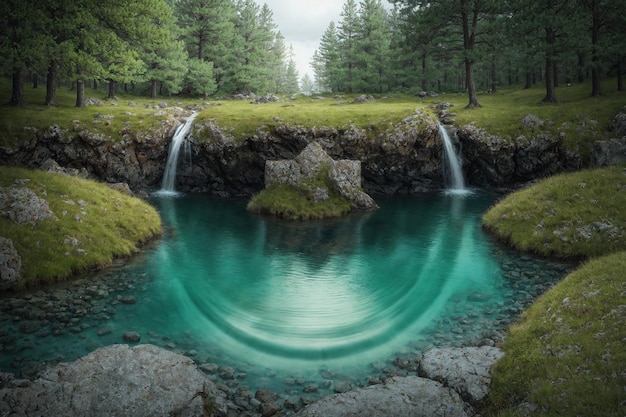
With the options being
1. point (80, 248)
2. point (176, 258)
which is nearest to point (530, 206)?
point (176, 258)

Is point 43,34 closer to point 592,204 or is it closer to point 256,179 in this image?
point 256,179

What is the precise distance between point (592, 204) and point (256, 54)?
70.5 metres

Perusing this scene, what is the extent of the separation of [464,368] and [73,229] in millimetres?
18175

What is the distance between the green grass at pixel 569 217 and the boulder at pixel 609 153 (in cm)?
353

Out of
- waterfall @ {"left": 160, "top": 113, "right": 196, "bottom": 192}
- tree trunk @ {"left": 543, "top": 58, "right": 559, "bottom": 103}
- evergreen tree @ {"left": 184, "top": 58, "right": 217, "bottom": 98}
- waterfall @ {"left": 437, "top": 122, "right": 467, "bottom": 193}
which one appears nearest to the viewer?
waterfall @ {"left": 437, "top": 122, "right": 467, "bottom": 193}

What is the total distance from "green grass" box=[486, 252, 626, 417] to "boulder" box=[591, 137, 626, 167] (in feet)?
60.1

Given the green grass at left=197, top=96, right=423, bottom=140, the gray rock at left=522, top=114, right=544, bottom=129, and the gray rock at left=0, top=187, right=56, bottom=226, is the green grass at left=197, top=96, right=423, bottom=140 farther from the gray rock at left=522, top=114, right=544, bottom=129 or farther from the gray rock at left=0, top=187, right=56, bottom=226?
the gray rock at left=0, top=187, right=56, bottom=226

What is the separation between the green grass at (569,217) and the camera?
19031 mm

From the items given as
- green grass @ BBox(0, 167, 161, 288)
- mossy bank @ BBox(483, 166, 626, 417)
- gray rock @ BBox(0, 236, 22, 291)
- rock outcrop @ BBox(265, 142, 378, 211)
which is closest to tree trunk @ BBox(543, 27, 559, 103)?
rock outcrop @ BBox(265, 142, 378, 211)

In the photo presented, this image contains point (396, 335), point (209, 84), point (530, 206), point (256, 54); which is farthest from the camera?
point (256, 54)

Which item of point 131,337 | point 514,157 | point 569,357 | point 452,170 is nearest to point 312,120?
point 452,170

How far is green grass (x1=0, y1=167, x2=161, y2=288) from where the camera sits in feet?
55.2

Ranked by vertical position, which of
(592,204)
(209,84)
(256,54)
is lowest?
(592,204)

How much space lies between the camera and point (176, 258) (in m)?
21.1
